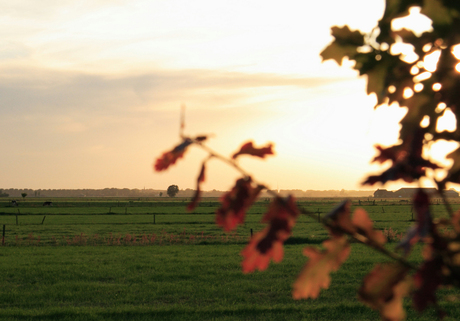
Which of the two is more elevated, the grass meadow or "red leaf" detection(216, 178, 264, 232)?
"red leaf" detection(216, 178, 264, 232)

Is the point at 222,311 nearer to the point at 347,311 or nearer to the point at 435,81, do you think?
the point at 347,311

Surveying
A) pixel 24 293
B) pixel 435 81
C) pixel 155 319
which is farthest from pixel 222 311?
pixel 435 81

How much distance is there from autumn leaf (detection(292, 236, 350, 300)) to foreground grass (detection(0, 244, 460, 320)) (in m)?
8.79

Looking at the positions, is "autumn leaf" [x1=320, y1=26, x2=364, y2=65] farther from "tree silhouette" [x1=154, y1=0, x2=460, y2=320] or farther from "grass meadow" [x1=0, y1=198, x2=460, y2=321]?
"grass meadow" [x1=0, y1=198, x2=460, y2=321]

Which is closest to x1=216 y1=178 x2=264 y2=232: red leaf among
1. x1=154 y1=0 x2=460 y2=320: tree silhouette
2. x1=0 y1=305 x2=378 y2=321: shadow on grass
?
x1=154 y1=0 x2=460 y2=320: tree silhouette

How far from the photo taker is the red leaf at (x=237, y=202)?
0.90 m

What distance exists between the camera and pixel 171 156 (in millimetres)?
968

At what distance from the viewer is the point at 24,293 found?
1130cm

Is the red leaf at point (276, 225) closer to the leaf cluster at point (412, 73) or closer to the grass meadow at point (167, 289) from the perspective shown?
the leaf cluster at point (412, 73)

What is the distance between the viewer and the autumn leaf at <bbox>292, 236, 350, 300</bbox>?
915mm

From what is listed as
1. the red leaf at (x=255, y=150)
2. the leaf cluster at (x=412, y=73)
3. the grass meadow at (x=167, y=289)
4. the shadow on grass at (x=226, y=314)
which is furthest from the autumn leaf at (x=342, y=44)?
the shadow on grass at (x=226, y=314)

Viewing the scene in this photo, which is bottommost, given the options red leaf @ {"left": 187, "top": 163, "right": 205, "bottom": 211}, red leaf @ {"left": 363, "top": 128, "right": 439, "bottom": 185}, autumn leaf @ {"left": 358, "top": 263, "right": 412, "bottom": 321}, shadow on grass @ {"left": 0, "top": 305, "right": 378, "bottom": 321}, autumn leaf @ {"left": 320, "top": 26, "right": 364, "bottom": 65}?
shadow on grass @ {"left": 0, "top": 305, "right": 378, "bottom": 321}

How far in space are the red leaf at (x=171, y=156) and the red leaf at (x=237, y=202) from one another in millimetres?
144

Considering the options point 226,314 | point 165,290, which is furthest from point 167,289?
point 226,314
